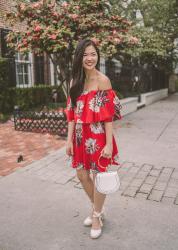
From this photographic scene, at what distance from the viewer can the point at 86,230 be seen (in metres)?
3.16

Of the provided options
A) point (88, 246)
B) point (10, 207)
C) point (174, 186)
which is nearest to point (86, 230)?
point (88, 246)

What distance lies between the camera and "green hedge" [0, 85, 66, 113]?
33.6 ft

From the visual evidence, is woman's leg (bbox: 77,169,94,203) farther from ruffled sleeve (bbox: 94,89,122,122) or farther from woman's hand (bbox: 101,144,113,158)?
ruffled sleeve (bbox: 94,89,122,122)

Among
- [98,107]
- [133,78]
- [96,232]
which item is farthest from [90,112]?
[133,78]

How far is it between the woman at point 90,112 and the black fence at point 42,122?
465 centimetres

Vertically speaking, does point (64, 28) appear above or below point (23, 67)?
above

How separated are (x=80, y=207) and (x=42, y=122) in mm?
4786

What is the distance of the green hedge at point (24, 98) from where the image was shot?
1025 centimetres

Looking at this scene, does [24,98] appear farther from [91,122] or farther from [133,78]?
[91,122]

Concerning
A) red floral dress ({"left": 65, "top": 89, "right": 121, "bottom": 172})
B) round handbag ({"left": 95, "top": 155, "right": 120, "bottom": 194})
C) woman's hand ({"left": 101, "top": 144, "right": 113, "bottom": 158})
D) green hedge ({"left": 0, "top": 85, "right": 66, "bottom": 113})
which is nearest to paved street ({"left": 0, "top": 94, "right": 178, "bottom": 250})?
round handbag ({"left": 95, "top": 155, "right": 120, "bottom": 194})

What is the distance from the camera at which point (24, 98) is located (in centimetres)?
1106

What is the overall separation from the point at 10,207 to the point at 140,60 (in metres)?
13.4

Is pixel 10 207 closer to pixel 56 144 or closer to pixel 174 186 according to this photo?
pixel 174 186

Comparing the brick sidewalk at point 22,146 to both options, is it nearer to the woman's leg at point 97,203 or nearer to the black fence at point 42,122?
the black fence at point 42,122
